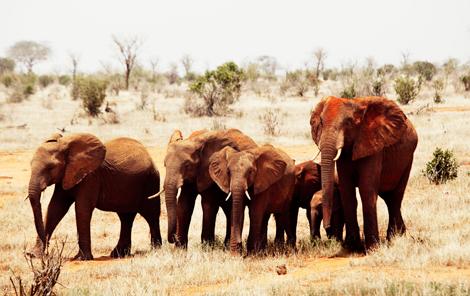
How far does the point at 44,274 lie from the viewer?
6891 mm

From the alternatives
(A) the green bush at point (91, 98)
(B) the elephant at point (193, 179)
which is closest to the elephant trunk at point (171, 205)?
(B) the elephant at point (193, 179)

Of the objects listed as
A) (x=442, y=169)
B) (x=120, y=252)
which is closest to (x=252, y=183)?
(x=120, y=252)

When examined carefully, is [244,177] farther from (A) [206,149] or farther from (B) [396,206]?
(B) [396,206]

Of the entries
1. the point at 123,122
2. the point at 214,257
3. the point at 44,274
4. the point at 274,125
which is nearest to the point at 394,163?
the point at 214,257

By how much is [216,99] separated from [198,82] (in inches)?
63.9

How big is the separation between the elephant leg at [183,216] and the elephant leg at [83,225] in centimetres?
139

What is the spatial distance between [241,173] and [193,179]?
43.6 inches

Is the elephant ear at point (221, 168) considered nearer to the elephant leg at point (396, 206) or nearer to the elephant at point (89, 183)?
the elephant at point (89, 183)

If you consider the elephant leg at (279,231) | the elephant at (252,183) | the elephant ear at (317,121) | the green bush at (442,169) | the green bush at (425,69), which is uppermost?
the green bush at (425,69)

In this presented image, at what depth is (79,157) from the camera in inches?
393

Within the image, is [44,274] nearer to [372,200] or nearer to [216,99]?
[372,200]

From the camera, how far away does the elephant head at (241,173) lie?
30.3ft

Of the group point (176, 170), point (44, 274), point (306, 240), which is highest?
point (176, 170)

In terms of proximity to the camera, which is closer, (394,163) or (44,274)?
(44,274)
